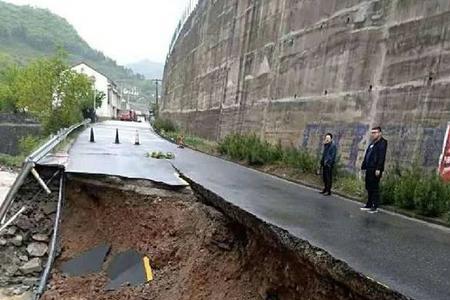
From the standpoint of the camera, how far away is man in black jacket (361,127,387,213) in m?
8.96

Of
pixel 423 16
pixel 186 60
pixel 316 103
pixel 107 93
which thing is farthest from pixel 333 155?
pixel 107 93

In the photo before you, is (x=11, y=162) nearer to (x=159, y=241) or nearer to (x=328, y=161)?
(x=159, y=241)

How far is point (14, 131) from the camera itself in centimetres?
5162

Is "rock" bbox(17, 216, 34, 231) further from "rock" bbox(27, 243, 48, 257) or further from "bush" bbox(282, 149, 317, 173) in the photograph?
"bush" bbox(282, 149, 317, 173)

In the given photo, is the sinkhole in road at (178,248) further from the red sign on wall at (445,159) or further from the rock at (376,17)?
the rock at (376,17)

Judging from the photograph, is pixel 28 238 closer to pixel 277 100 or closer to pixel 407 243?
pixel 407 243

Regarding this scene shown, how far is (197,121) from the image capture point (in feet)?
114

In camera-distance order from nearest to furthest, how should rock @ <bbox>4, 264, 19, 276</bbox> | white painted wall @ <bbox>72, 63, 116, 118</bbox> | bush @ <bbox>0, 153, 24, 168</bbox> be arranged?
rock @ <bbox>4, 264, 19, 276</bbox> → bush @ <bbox>0, 153, 24, 168</bbox> → white painted wall @ <bbox>72, 63, 116, 118</bbox>

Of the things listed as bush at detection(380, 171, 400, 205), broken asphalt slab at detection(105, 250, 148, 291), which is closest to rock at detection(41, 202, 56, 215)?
broken asphalt slab at detection(105, 250, 148, 291)

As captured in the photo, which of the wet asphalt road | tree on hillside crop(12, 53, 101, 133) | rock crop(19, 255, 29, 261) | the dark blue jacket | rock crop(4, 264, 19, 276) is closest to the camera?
the wet asphalt road

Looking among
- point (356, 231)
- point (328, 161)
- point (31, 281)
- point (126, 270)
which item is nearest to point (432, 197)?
point (356, 231)

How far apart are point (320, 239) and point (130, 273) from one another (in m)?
4.10

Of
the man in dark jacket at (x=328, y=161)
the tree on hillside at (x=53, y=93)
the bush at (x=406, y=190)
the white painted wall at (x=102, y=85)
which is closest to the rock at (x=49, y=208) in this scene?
the man in dark jacket at (x=328, y=161)

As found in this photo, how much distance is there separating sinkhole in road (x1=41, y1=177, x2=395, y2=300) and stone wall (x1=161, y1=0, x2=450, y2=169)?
4520 mm
